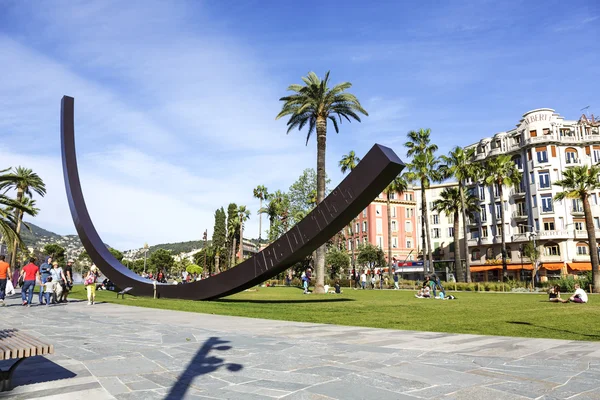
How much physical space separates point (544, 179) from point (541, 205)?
10.0 ft

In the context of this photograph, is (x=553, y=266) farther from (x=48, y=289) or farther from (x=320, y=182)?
(x=48, y=289)

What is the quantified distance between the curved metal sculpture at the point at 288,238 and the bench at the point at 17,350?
27.0 feet

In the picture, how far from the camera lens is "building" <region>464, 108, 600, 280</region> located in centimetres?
4728

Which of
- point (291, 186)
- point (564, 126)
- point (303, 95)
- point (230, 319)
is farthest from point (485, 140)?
point (230, 319)

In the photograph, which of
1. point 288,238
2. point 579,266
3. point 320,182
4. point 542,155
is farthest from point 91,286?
point 542,155

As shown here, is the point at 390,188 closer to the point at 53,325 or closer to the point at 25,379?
the point at 53,325

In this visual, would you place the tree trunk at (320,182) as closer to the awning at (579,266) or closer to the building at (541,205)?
the building at (541,205)

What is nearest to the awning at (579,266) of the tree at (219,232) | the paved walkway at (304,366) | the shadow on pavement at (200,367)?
the paved walkway at (304,366)

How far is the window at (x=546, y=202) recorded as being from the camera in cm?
4878

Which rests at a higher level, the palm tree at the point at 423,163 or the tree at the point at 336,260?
the palm tree at the point at 423,163

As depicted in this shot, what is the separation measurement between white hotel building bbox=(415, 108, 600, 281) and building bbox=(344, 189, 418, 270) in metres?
16.1

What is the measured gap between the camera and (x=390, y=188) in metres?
47.9

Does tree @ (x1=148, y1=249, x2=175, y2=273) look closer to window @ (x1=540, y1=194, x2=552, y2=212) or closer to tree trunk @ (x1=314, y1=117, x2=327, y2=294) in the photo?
window @ (x1=540, y1=194, x2=552, y2=212)

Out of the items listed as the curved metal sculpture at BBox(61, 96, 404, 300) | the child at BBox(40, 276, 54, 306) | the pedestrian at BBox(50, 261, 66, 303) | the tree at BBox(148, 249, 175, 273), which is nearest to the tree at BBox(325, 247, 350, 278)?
the curved metal sculpture at BBox(61, 96, 404, 300)
